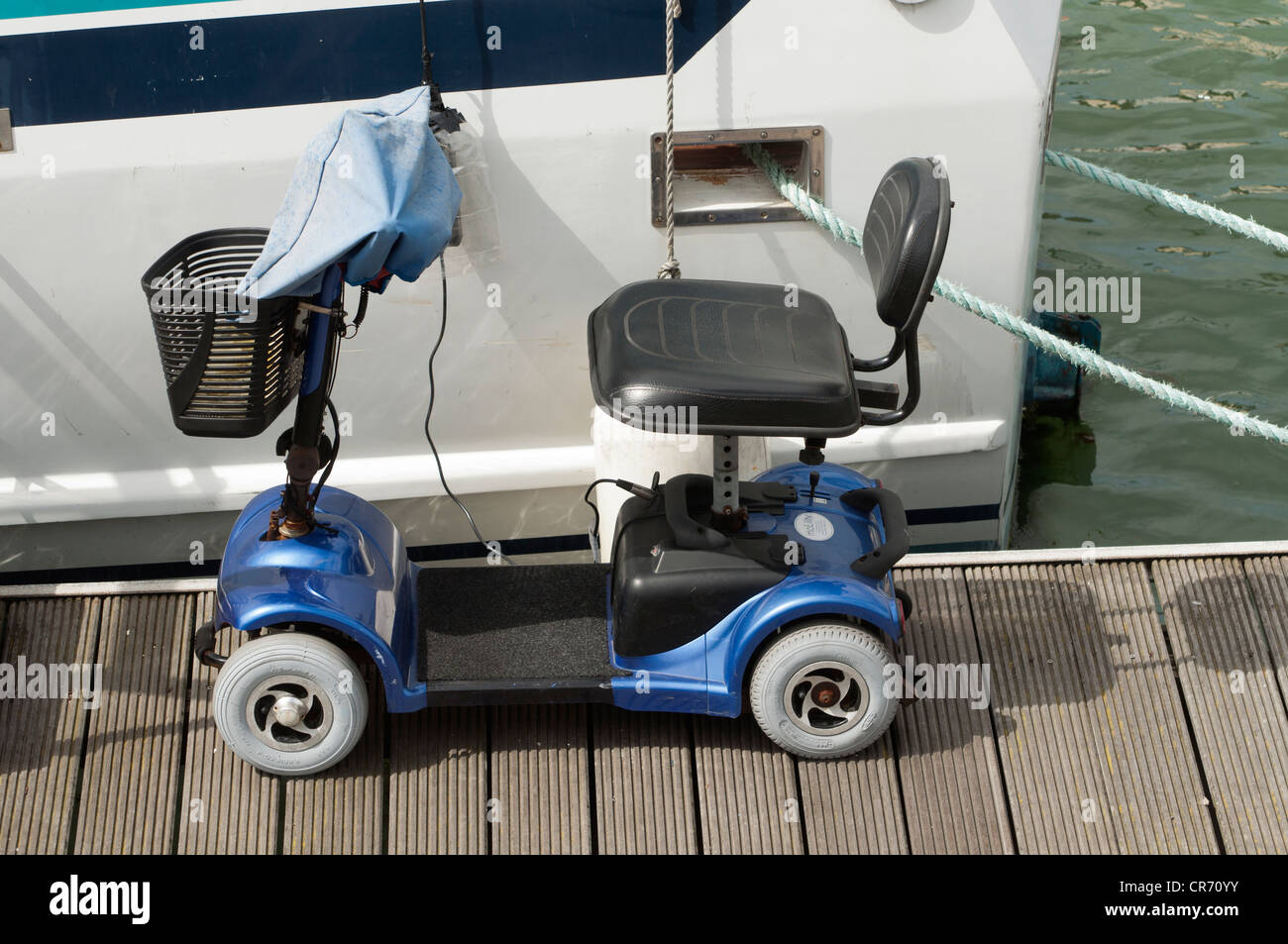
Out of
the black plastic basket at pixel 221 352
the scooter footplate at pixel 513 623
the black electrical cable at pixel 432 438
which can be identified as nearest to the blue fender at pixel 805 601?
the scooter footplate at pixel 513 623

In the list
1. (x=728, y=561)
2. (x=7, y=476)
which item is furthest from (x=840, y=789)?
(x=7, y=476)

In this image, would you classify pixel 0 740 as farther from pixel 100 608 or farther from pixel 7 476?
pixel 7 476

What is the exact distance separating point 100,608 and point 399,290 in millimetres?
1098

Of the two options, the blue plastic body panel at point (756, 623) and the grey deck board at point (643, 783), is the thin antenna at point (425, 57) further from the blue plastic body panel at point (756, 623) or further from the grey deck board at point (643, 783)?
the grey deck board at point (643, 783)

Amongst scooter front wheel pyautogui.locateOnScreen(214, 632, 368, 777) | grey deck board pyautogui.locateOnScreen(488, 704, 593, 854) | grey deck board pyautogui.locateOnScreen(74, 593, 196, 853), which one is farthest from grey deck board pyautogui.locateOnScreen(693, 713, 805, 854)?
grey deck board pyautogui.locateOnScreen(74, 593, 196, 853)

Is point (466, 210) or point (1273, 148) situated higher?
point (466, 210)

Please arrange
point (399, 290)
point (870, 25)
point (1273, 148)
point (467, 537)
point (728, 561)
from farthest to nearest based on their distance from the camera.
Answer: point (1273, 148) < point (467, 537) < point (399, 290) < point (870, 25) < point (728, 561)

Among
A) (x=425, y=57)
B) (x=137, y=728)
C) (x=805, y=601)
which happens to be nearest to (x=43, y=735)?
(x=137, y=728)

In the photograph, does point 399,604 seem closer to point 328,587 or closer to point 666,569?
point 328,587

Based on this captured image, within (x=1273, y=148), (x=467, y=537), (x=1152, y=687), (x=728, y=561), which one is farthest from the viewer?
(x=1273, y=148)

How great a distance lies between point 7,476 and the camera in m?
3.76

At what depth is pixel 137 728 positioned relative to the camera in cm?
286

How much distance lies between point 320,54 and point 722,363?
1.40m

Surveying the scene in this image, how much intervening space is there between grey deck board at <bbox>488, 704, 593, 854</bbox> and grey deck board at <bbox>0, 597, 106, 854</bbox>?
0.88 meters
